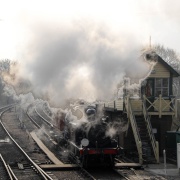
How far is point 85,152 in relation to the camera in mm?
13953

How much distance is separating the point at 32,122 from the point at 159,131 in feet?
51.9

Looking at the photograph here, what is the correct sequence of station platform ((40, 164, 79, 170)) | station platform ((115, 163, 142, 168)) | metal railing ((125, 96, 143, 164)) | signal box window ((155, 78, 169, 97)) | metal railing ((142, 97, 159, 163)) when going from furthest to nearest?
signal box window ((155, 78, 169, 97)) → metal railing ((125, 96, 143, 164)) → metal railing ((142, 97, 159, 163)) → station platform ((115, 163, 142, 168)) → station platform ((40, 164, 79, 170))

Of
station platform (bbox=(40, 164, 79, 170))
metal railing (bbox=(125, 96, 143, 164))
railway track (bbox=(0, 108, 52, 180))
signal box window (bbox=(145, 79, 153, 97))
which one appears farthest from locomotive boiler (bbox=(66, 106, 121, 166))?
signal box window (bbox=(145, 79, 153, 97))

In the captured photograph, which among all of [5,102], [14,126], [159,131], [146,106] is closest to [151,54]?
[146,106]

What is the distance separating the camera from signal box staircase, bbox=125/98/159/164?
16672 mm

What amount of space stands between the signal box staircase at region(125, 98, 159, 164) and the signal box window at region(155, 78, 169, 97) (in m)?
1.69

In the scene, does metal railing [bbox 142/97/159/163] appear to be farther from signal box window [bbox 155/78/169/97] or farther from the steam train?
the steam train

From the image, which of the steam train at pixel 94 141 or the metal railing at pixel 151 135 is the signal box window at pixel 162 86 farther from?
the steam train at pixel 94 141

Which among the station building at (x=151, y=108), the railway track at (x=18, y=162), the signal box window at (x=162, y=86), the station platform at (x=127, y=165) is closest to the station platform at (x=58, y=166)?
the railway track at (x=18, y=162)

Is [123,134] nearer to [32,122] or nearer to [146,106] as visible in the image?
[146,106]

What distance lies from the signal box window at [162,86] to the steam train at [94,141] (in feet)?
18.3

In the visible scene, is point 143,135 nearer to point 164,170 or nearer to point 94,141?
→ point 164,170

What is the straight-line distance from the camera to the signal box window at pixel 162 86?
64.6 feet

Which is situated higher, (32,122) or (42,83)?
(42,83)
